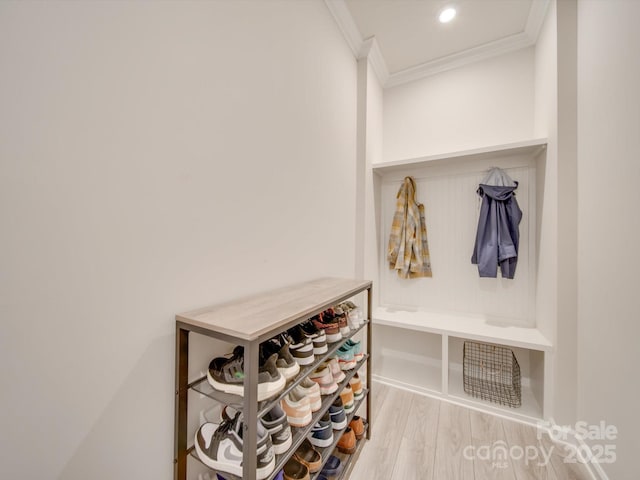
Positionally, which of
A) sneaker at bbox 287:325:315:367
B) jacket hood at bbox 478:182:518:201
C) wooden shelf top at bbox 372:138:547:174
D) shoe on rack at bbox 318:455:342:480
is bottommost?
shoe on rack at bbox 318:455:342:480

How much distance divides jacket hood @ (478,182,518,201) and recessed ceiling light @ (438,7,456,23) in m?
1.23

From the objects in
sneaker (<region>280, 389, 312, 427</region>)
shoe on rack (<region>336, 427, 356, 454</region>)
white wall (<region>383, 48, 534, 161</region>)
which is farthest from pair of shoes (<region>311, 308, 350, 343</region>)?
white wall (<region>383, 48, 534, 161</region>)

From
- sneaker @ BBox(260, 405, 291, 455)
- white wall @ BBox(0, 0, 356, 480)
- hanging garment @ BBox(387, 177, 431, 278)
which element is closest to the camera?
white wall @ BBox(0, 0, 356, 480)

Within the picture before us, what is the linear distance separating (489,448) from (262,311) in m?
1.62

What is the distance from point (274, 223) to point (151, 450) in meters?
0.88

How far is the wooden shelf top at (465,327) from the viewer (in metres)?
1.72

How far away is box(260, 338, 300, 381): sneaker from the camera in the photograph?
85 centimetres

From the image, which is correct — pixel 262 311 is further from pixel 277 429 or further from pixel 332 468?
pixel 332 468

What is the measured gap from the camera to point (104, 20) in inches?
25.7

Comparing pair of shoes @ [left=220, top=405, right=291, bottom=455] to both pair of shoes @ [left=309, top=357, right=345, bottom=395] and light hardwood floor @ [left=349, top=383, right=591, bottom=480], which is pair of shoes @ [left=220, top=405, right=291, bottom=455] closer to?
pair of shoes @ [left=309, top=357, right=345, bottom=395]

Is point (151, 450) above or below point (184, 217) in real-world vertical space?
below

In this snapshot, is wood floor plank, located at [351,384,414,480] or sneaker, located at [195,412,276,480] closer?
sneaker, located at [195,412,276,480]

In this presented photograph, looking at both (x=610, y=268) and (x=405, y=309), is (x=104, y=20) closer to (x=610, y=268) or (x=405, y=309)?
(x=610, y=268)

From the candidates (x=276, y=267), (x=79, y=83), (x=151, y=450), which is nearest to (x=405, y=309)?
(x=276, y=267)
